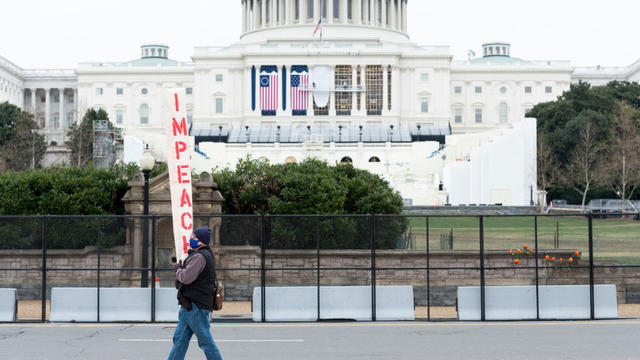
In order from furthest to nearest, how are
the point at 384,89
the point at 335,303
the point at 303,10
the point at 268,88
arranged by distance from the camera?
the point at 303,10 → the point at 384,89 → the point at 268,88 → the point at 335,303

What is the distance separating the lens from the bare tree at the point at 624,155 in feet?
204

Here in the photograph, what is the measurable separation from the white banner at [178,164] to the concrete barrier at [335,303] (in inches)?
147

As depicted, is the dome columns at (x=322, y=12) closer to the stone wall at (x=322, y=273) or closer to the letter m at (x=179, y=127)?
the stone wall at (x=322, y=273)

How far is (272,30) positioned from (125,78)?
73.5ft

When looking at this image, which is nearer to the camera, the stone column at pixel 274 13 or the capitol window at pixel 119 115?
the stone column at pixel 274 13

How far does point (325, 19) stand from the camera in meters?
119

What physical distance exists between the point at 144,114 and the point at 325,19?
1149 inches

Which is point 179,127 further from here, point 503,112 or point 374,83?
point 503,112

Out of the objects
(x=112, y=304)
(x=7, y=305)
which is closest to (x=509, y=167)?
(x=112, y=304)

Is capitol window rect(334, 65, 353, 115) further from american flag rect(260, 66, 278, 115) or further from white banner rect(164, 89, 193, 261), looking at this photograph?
white banner rect(164, 89, 193, 261)

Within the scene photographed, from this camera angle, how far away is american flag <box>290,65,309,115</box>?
10600 cm

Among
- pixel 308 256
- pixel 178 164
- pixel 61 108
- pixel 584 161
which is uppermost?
pixel 61 108

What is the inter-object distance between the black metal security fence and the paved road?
2.10 metres

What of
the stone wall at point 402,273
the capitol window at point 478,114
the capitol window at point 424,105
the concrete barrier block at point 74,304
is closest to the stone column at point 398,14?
the capitol window at point 478,114
